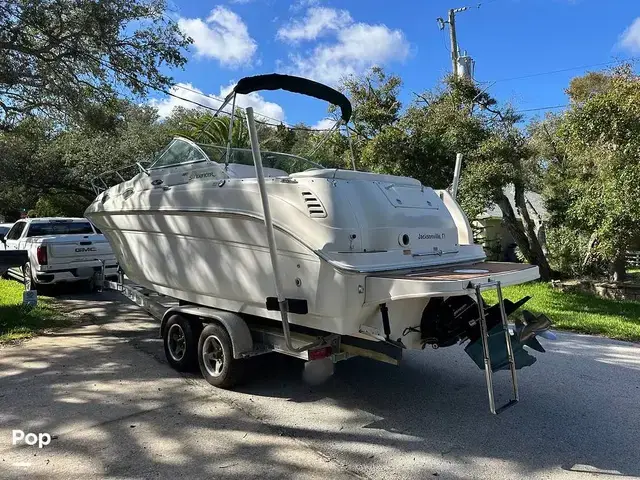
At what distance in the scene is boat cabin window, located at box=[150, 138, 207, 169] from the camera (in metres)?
5.56

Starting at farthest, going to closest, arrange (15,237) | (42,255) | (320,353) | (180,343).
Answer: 1. (15,237)
2. (42,255)
3. (180,343)
4. (320,353)

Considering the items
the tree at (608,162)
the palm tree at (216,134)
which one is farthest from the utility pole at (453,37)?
the palm tree at (216,134)

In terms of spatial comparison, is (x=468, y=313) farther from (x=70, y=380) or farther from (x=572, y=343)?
(x=70, y=380)

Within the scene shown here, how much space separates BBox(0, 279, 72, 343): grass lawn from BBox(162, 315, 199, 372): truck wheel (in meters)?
2.98

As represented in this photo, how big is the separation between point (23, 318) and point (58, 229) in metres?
4.57

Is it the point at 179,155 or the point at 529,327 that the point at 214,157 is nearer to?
the point at 179,155

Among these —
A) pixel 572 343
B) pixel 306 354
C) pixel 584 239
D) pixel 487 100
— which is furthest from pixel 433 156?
pixel 306 354

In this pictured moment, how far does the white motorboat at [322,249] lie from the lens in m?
3.99

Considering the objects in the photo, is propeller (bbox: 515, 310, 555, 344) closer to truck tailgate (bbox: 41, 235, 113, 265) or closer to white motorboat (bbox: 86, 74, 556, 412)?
white motorboat (bbox: 86, 74, 556, 412)

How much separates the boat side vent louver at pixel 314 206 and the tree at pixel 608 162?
7455 mm

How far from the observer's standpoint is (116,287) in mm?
7520

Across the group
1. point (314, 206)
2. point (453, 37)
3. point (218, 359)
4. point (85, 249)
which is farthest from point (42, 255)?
point (453, 37)

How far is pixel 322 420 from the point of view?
4293 millimetres

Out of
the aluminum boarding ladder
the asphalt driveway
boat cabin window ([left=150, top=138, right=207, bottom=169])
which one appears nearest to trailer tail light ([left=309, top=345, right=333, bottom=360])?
the asphalt driveway
